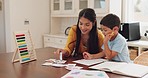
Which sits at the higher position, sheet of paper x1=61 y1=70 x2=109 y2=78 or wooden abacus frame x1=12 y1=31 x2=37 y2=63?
wooden abacus frame x1=12 y1=31 x2=37 y2=63

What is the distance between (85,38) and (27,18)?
6.98 feet

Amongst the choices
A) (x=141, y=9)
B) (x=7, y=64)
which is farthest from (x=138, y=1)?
(x=7, y=64)

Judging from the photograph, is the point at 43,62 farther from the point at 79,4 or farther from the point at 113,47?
the point at 79,4

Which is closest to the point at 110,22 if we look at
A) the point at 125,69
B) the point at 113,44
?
the point at 113,44

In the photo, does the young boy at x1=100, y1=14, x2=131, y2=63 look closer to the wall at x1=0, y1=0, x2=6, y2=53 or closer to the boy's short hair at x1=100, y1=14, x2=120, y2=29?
the boy's short hair at x1=100, y1=14, x2=120, y2=29

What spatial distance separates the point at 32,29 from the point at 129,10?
1.78 meters

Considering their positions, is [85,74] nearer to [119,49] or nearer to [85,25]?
[119,49]

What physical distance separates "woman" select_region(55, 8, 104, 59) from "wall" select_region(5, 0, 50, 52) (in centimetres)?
185

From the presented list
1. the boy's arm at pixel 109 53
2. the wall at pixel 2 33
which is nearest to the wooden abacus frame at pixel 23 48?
the boy's arm at pixel 109 53

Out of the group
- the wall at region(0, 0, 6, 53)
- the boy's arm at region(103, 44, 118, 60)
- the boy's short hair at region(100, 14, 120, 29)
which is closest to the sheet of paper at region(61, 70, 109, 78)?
the boy's arm at region(103, 44, 118, 60)

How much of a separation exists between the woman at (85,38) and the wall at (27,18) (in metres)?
1.85

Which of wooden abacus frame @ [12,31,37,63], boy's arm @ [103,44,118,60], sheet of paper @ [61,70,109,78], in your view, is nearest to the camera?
sheet of paper @ [61,70,109,78]

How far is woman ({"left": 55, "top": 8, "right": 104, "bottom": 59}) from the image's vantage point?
74.3 inches

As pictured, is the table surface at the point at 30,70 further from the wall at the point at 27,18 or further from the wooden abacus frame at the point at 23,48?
the wall at the point at 27,18
